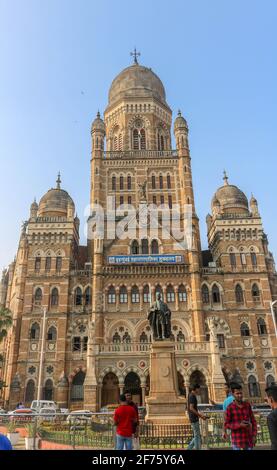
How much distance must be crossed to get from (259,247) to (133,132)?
75.9 ft

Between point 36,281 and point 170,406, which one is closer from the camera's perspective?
point 170,406

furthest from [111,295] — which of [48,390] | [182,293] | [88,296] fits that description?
[48,390]

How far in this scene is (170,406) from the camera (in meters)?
17.6

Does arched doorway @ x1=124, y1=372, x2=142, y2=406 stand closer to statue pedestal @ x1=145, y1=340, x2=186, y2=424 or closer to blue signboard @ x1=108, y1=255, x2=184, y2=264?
blue signboard @ x1=108, y1=255, x2=184, y2=264

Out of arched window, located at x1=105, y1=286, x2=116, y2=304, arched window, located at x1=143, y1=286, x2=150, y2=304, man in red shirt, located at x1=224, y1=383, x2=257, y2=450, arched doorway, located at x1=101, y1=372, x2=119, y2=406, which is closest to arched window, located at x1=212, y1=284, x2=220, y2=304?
arched window, located at x1=143, y1=286, x2=150, y2=304

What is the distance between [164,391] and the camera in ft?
58.8

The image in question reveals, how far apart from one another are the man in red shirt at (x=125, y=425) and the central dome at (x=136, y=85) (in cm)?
5182

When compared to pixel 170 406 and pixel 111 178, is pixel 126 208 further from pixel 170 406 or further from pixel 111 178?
pixel 170 406

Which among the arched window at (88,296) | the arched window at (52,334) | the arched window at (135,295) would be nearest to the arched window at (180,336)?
the arched window at (135,295)

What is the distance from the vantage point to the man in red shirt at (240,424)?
23.4 feet

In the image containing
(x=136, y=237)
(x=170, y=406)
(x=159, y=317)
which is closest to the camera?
(x=170, y=406)

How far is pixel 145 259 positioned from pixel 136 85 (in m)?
28.2

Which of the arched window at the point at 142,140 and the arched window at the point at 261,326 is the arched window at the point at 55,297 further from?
the arched window at the point at 142,140
